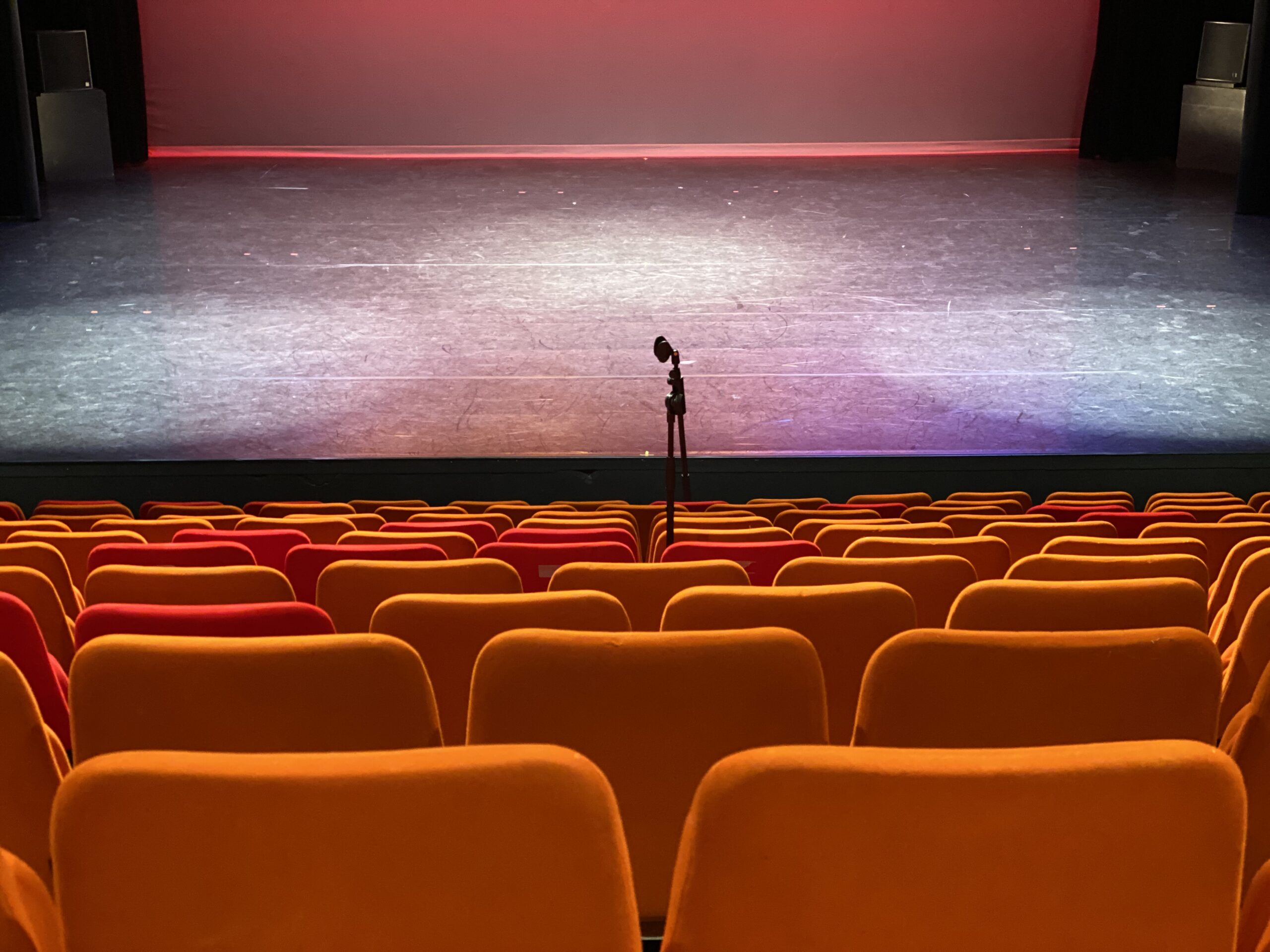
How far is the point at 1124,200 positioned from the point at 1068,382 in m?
5.92

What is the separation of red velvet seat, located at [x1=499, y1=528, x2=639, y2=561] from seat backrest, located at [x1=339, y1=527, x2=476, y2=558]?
111 millimetres

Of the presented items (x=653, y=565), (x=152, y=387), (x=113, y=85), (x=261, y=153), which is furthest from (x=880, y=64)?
(x=653, y=565)

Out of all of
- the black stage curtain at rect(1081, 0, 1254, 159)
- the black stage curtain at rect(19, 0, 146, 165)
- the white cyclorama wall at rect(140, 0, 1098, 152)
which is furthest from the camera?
the white cyclorama wall at rect(140, 0, 1098, 152)

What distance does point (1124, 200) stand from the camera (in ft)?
39.7

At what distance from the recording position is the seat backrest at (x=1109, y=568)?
9.01ft

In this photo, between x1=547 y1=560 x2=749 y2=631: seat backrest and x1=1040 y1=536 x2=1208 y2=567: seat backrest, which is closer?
x1=547 y1=560 x2=749 y2=631: seat backrest

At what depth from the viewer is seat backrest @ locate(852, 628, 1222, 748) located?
1582 millimetres

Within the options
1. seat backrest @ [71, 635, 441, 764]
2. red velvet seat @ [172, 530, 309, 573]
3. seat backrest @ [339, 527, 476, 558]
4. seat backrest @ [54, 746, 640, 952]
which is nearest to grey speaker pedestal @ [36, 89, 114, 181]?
red velvet seat @ [172, 530, 309, 573]

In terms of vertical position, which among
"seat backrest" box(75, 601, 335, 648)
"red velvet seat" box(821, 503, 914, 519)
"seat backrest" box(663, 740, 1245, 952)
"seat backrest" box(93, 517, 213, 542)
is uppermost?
"seat backrest" box(663, 740, 1245, 952)

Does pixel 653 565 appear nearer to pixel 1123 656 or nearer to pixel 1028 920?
pixel 1123 656

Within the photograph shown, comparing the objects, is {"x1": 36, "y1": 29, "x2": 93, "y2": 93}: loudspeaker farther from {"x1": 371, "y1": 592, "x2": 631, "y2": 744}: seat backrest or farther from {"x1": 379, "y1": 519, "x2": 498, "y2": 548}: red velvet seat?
{"x1": 371, "y1": 592, "x2": 631, "y2": 744}: seat backrest

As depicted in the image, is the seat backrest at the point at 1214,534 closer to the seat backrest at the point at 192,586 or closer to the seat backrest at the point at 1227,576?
the seat backrest at the point at 1227,576

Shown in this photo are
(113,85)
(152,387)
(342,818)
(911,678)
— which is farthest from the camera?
(113,85)

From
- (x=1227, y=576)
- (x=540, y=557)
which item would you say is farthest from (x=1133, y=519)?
(x=540, y=557)
